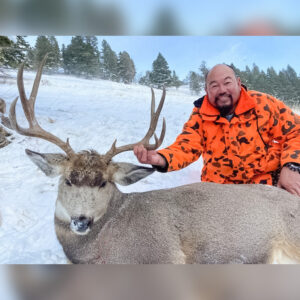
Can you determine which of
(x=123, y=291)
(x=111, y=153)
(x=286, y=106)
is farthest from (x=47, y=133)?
(x=286, y=106)

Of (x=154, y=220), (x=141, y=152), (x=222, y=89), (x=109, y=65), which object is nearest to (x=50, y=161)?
(x=141, y=152)

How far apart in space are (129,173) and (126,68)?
2.63 ft

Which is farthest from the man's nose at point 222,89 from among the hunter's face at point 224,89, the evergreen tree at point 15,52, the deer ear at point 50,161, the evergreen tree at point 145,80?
the evergreen tree at point 15,52

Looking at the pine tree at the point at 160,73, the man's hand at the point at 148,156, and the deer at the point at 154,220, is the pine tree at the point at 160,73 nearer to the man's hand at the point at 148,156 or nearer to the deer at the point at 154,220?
the deer at the point at 154,220

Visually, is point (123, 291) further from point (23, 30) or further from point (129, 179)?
point (23, 30)

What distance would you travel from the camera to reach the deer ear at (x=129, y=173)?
1.84m

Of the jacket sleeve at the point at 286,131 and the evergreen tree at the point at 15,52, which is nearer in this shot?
the jacket sleeve at the point at 286,131

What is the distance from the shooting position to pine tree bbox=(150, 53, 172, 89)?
2.07 m

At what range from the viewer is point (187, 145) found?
2.01 m

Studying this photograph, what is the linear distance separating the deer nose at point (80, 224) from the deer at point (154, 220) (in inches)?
1.2

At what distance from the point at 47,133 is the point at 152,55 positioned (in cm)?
94

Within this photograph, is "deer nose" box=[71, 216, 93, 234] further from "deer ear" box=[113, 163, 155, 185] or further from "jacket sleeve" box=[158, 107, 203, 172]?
"jacket sleeve" box=[158, 107, 203, 172]

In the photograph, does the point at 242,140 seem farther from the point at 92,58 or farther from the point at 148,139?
the point at 92,58

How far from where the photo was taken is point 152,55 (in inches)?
83.2
